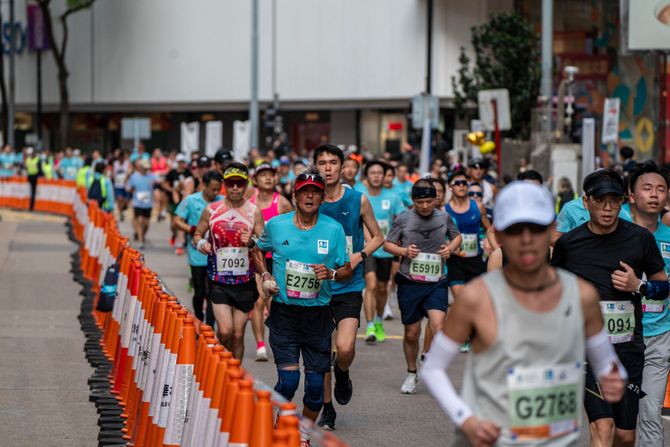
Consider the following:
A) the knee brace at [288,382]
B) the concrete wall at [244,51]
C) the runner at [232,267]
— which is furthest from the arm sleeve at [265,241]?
the concrete wall at [244,51]

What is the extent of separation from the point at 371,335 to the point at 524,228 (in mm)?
10224

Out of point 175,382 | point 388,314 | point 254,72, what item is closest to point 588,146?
point 388,314

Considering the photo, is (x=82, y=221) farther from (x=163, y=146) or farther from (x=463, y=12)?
(x=163, y=146)

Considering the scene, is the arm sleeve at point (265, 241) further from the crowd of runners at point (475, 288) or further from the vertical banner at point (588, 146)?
the vertical banner at point (588, 146)

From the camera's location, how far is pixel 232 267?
11.4 m

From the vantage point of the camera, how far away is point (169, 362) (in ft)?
26.2

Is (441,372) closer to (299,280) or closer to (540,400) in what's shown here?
(540,400)

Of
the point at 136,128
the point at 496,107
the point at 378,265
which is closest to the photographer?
the point at 378,265

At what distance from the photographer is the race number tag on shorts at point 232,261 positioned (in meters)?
11.4

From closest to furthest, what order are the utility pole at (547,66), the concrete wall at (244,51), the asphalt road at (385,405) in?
the asphalt road at (385,405) < the utility pole at (547,66) < the concrete wall at (244,51)

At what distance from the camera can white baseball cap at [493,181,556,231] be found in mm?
4758

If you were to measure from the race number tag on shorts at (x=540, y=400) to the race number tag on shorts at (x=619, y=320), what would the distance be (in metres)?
2.56

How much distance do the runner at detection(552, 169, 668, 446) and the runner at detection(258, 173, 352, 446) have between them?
196cm

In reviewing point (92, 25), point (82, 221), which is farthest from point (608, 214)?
point (92, 25)
